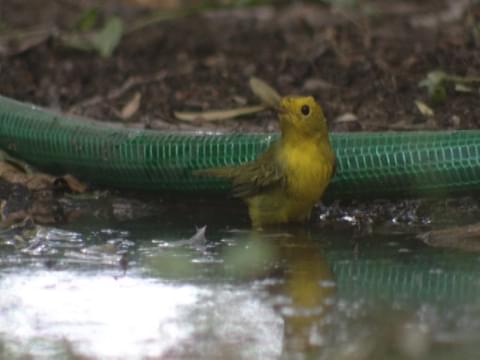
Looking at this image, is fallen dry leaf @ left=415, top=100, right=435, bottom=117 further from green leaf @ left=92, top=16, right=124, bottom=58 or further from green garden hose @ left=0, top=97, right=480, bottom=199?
green leaf @ left=92, top=16, right=124, bottom=58

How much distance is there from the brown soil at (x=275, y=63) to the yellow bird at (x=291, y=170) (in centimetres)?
123

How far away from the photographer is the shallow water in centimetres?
490

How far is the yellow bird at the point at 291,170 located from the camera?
6.76 metres

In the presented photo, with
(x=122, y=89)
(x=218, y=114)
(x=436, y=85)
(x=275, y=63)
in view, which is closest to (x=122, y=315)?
(x=218, y=114)

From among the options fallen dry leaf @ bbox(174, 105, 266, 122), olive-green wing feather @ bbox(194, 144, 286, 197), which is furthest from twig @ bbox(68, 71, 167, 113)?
olive-green wing feather @ bbox(194, 144, 286, 197)

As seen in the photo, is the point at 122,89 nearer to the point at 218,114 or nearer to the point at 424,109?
the point at 218,114

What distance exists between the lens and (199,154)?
7.29 m

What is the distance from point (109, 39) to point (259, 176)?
10.5 ft

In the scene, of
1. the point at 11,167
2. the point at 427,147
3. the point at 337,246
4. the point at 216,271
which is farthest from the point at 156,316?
the point at 11,167

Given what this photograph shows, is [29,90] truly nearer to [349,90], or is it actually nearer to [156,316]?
[349,90]

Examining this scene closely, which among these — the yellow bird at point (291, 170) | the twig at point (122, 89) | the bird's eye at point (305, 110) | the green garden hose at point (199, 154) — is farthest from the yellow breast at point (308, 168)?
the twig at point (122, 89)

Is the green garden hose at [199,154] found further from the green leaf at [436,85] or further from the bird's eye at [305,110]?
the green leaf at [436,85]

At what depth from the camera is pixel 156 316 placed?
208 inches

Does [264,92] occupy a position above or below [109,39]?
below
